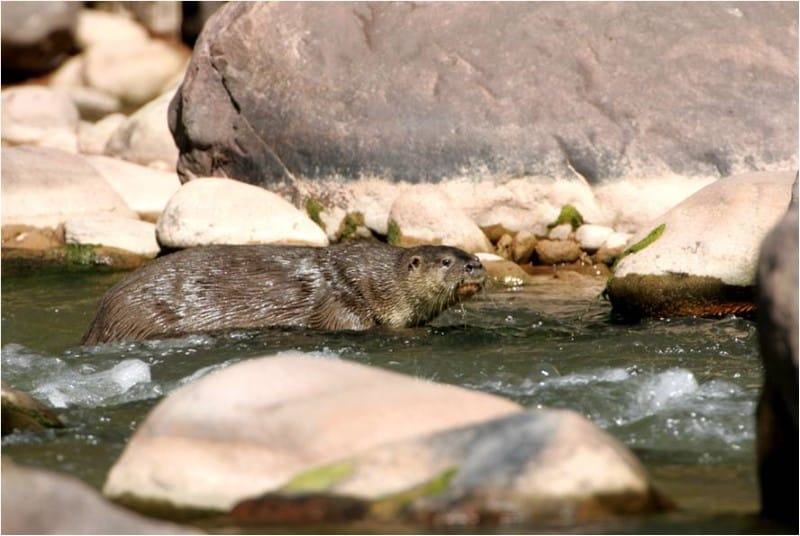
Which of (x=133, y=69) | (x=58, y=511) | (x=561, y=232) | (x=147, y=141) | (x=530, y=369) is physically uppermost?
(x=58, y=511)

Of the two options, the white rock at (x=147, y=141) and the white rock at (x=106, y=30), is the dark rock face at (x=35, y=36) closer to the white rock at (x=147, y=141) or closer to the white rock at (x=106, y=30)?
the white rock at (x=106, y=30)

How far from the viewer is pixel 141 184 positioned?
11.7 meters

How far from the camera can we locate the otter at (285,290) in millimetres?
7363

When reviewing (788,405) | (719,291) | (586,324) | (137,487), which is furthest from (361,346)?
(788,405)

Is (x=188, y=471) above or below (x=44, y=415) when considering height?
above

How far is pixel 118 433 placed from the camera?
5.18m

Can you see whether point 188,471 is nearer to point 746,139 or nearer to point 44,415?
point 44,415

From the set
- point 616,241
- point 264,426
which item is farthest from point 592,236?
point 264,426

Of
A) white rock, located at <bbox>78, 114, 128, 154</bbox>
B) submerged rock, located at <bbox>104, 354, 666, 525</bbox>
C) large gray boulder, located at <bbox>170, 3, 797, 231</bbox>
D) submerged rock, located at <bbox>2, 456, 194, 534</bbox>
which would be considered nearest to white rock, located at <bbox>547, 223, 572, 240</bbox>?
large gray boulder, located at <bbox>170, 3, 797, 231</bbox>

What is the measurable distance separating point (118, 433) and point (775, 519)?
8.16 feet

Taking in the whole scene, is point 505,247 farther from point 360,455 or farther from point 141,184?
point 360,455

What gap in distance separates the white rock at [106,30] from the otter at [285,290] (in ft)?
41.9

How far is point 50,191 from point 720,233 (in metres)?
5.43

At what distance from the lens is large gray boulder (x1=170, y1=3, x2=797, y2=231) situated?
984 centimetres
